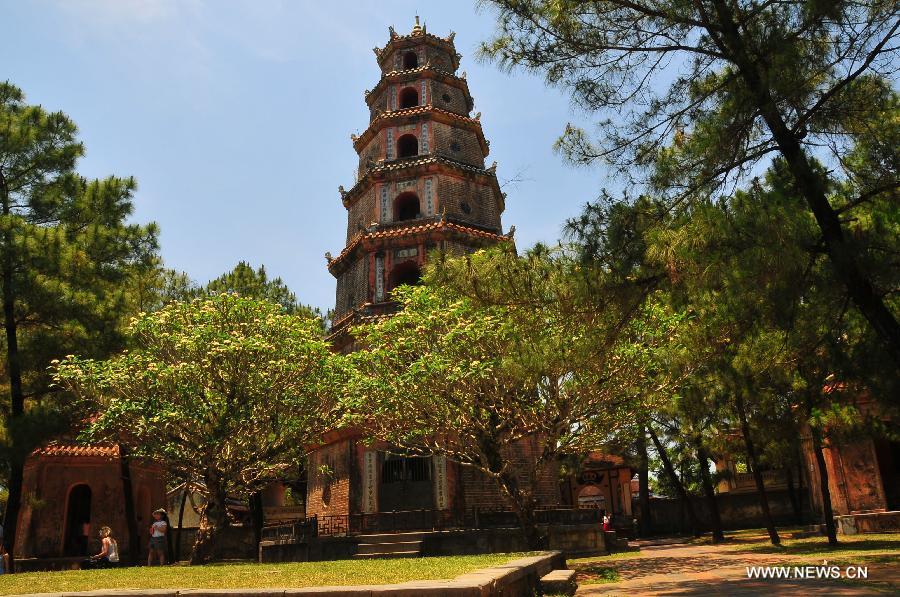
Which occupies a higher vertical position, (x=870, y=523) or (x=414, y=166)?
(x=414, y=166)

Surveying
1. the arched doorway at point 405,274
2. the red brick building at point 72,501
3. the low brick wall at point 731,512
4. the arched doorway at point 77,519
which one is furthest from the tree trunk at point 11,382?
the low brick wall at point 731,512

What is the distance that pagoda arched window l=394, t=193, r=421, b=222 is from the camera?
78.0ft

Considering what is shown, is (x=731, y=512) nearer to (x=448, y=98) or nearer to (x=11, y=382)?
(x=448, y=98)

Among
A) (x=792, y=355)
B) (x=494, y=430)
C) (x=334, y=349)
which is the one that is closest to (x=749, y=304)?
(x=792, y=355)

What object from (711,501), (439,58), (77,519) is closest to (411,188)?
(439,58)

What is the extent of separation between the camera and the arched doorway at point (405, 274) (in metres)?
22.2

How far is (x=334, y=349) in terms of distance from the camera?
2234 centimetres

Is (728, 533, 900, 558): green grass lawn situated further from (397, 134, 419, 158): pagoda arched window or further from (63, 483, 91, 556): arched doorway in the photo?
(63, 483, 91, 556): arched doorway

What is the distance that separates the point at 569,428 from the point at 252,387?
25.1 feet

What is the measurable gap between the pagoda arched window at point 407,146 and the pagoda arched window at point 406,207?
1.74 metres

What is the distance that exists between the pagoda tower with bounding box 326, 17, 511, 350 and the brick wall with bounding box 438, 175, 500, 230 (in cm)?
4

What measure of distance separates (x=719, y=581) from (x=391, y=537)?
9.24 meters

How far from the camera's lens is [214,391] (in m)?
16.1

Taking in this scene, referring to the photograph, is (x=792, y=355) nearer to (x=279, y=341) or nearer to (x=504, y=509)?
(x=504, y=509)
